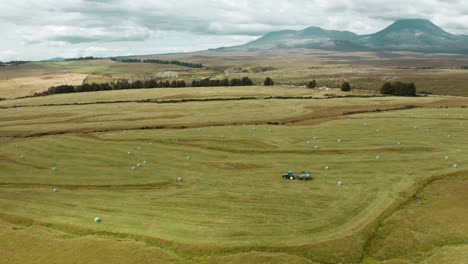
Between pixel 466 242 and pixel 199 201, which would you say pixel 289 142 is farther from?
pixel 466 242


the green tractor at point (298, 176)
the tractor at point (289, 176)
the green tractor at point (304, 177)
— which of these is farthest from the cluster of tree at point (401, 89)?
the tractor at point (289, 176)

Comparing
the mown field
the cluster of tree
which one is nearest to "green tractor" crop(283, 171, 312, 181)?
the mown field

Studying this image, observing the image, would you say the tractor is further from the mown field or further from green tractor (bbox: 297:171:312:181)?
the mown field

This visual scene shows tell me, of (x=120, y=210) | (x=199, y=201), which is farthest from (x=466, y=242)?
(x=120, y=210)

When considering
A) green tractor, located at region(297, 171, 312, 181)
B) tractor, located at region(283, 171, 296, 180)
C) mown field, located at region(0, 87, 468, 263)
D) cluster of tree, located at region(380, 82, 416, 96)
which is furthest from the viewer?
cluster of tree, located at region(380, 82, 416, 96)

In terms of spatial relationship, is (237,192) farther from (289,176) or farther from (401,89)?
Answer: (401,89)

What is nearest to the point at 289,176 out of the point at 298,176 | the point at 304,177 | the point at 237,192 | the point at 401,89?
the point at 298,176
